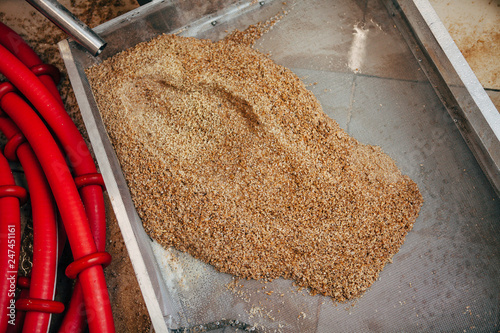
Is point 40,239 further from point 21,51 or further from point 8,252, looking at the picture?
point 21,51

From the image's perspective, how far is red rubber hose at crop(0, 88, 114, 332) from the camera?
1.21m

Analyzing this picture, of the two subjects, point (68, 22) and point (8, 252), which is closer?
point (68, 22)

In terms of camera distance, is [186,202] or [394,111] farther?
[394,111]

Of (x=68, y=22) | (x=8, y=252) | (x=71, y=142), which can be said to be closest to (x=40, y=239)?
(x=8, y=252)

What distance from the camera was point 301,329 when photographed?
133 cm

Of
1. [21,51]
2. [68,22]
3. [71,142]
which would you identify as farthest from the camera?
[21,51]

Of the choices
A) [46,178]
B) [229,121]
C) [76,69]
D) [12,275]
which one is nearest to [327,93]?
[229,121]

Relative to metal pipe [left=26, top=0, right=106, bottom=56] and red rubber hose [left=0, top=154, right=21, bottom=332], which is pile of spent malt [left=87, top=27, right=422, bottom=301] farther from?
red rubber hose [left=0, top=154, right=21, bottom=332]

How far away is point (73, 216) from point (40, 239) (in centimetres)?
19

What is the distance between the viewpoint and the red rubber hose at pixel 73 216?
1.21 m

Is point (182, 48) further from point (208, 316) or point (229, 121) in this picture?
point (208, 316)

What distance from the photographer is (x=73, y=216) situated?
4.15 ft

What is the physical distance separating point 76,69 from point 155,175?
555mm

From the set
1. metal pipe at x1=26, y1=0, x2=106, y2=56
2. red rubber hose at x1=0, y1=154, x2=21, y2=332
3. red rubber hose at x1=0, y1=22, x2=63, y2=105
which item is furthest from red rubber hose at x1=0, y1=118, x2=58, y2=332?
metal pipe at x1=26, y1=0, x2=106, y2=56
